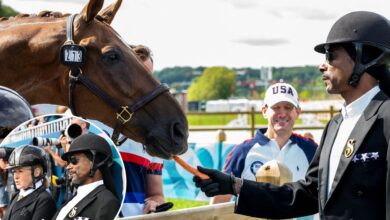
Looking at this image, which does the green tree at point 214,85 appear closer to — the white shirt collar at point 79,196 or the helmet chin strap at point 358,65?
the helmet chin strap at point 358,65

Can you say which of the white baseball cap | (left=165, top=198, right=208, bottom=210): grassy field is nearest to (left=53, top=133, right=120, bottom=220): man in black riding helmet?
the white baseball cap

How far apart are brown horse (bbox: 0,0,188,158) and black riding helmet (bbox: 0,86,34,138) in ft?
5.09

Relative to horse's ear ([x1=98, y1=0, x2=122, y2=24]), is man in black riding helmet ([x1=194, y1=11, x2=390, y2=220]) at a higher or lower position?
lower

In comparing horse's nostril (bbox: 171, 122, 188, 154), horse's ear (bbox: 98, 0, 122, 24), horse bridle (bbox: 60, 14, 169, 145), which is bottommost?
horse's nostril (bbox: 171, 122, 188, 154)

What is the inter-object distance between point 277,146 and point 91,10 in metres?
1.94

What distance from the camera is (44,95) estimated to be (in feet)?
10.3

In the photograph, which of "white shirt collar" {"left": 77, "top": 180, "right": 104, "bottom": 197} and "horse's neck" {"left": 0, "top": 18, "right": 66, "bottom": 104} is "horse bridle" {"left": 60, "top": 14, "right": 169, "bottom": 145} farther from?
"white shirt collar" {"left": 77, "top": 180, "right": 104, "bottom": 197}

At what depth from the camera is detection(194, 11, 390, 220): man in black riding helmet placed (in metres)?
2.16

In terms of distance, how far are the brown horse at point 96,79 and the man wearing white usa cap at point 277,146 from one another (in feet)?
3.88

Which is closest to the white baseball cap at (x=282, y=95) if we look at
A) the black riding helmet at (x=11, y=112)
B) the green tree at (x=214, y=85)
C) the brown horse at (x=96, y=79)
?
the brown horse at (x=96, y=79)

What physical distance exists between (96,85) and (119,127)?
257 millimetres

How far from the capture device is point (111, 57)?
9.98 ft

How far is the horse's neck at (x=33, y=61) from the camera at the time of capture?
10.0 feet

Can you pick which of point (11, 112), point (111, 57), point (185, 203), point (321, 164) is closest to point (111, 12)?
point (111, 57)
